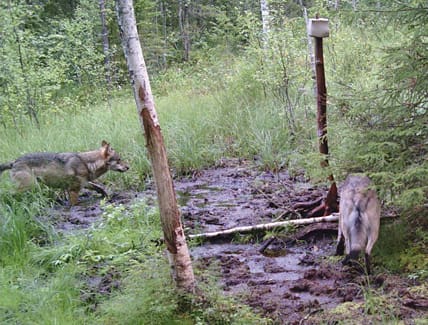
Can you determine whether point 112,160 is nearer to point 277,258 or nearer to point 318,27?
point 277,258

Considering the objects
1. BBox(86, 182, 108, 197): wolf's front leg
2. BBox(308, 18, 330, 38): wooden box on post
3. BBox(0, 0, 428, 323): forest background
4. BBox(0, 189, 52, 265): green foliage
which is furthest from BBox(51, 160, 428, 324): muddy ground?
BBox(308, 18, 330, 38): wooden box on post

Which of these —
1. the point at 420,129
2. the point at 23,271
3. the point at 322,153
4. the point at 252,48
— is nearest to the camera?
the point at 420,129

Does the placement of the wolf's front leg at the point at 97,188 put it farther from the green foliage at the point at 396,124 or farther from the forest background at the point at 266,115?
the green foliage at the point at 396,124

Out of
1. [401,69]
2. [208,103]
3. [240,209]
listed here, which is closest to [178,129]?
[208,103]

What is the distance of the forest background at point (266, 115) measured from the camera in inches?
177

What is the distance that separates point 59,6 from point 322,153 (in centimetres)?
1995

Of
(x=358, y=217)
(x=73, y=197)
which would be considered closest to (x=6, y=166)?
(x=73, y=197)

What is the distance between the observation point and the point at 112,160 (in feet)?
28.2

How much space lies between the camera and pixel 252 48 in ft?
34.6

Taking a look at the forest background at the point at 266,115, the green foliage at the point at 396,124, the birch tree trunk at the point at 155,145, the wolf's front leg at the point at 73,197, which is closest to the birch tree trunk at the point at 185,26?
the forest background at the point at 266,115

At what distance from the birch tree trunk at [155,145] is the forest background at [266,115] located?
0.34 meters

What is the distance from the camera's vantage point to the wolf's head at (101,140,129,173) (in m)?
8.55

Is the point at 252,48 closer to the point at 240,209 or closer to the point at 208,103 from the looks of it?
the point at 208,103

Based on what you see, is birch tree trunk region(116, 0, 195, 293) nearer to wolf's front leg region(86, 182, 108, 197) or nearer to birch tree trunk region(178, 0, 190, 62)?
wolf's front leg region(86, 182, 108, 197)
